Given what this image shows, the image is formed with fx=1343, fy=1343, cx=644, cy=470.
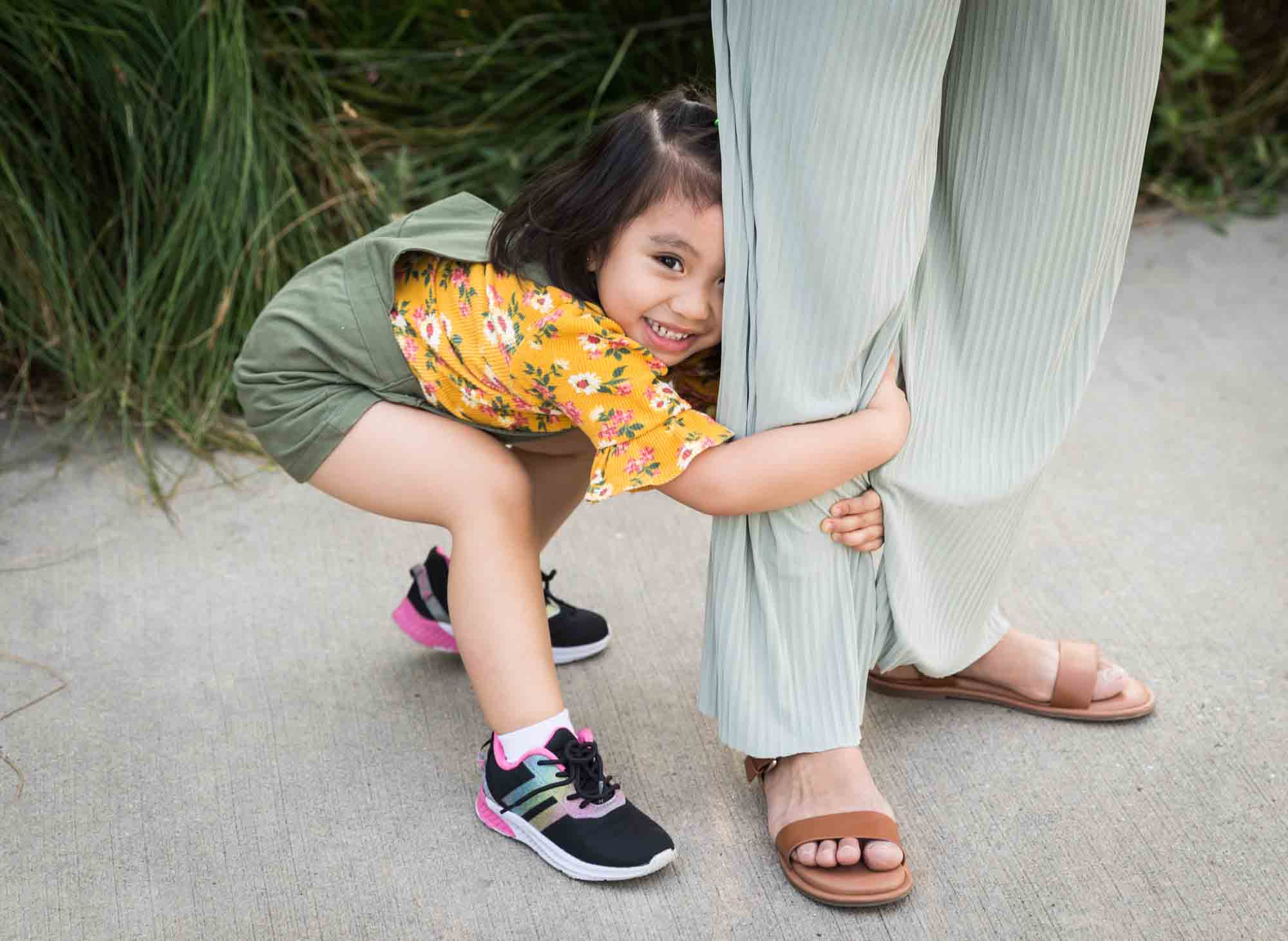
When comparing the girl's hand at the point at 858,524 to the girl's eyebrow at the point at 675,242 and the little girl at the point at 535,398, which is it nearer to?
the little girl at the point at 535,398

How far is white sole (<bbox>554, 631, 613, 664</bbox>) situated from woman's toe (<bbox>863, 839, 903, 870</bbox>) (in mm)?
492

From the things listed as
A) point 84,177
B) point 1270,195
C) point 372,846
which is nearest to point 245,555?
point 372,846

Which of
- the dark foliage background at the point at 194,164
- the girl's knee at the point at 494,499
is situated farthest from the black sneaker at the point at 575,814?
the dark foliage background at the point at 194,164

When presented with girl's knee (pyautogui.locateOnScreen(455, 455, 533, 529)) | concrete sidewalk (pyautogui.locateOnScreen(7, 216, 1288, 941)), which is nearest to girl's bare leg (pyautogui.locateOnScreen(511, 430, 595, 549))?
girl's knee (pyautogui.locateOnScreen(455, 455, 533, 529))

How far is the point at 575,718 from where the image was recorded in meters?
1.60

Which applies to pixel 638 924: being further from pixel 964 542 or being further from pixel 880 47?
pixel 880 47

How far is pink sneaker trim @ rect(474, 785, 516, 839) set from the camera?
1402 mm

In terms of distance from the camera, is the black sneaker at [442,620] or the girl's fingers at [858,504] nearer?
the girl's fingers at [858,504]

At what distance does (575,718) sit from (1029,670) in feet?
1.78

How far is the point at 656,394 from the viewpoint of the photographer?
4.24ft

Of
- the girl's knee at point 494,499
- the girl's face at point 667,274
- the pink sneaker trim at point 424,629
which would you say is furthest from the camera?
the pink sneaker trim at point 424,629

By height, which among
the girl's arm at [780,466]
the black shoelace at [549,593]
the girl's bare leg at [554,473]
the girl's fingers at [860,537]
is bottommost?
the black shoelace at [549,593]

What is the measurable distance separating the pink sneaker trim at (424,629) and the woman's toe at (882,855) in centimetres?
59

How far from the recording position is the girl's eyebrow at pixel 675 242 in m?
1.29
